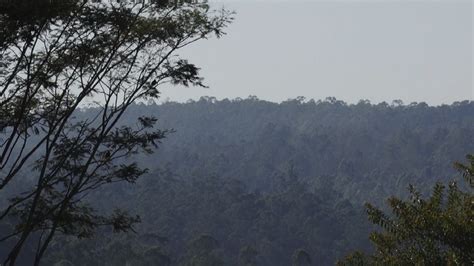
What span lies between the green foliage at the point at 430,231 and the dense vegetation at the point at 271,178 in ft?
134

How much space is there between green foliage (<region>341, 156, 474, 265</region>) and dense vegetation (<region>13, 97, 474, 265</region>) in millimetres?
40820

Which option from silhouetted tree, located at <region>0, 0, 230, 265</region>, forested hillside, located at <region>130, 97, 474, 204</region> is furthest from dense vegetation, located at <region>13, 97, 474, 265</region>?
silhouetted tree, located at <region>0, 0, 230, 265</region>

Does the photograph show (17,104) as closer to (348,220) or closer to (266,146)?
(348,220)

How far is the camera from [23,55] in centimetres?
1331

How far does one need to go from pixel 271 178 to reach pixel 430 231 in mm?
100286

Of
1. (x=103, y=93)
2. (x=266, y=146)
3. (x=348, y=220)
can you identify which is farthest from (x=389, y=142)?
(x=103, y=93)

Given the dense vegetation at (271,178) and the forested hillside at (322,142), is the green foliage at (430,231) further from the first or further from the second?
the forested hillside at (322,142)

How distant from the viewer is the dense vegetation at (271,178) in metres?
72.5

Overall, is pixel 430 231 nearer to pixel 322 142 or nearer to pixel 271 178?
pixel 271 178

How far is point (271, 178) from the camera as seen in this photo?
4493 inches

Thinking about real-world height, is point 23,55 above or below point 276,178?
below

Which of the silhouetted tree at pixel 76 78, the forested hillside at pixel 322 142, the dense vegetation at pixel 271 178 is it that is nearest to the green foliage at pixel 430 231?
the silhouetted tree at pixel 76 78

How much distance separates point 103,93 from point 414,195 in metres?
5.93

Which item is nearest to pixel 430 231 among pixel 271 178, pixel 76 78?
pixel 76 78
